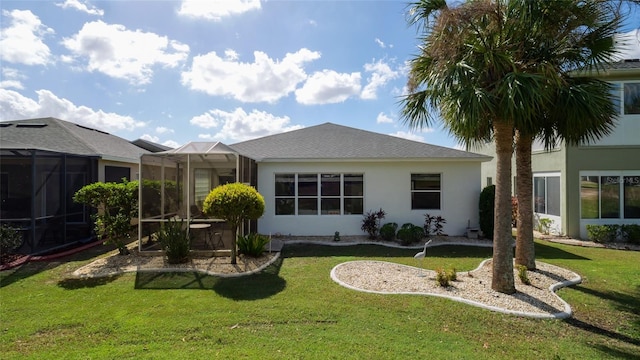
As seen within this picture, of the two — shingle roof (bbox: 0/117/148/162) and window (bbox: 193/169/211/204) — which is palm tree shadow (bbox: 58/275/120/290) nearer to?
shingle roof (bbox: 0/117/148/162)

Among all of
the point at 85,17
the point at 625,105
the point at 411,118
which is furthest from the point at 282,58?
the point at 625,105

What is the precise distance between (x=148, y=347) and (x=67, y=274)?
532 centimetres

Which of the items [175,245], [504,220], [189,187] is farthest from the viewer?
[189,187]

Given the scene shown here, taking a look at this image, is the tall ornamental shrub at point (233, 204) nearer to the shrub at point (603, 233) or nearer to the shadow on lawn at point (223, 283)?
the shadow on lawn at point (223, 283)

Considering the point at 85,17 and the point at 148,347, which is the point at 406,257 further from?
the point at 85,17

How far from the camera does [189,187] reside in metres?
9.98

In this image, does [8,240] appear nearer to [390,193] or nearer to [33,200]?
[33,200]

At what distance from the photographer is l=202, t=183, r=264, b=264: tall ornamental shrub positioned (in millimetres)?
8086

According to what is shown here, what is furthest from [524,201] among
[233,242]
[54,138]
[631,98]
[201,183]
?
[54,138]

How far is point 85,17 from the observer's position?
10.2m

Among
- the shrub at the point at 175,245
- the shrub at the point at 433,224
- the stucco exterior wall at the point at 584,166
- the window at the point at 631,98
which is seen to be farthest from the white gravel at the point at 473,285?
the window at the point at 631,98

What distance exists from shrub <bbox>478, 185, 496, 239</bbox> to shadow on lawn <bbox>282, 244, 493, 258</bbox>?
1479mm

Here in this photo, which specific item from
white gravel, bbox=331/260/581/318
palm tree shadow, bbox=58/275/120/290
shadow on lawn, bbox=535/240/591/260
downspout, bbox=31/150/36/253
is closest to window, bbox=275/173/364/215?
white gravel, bbox=331/260/581/318

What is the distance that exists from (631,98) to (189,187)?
18.0 m
